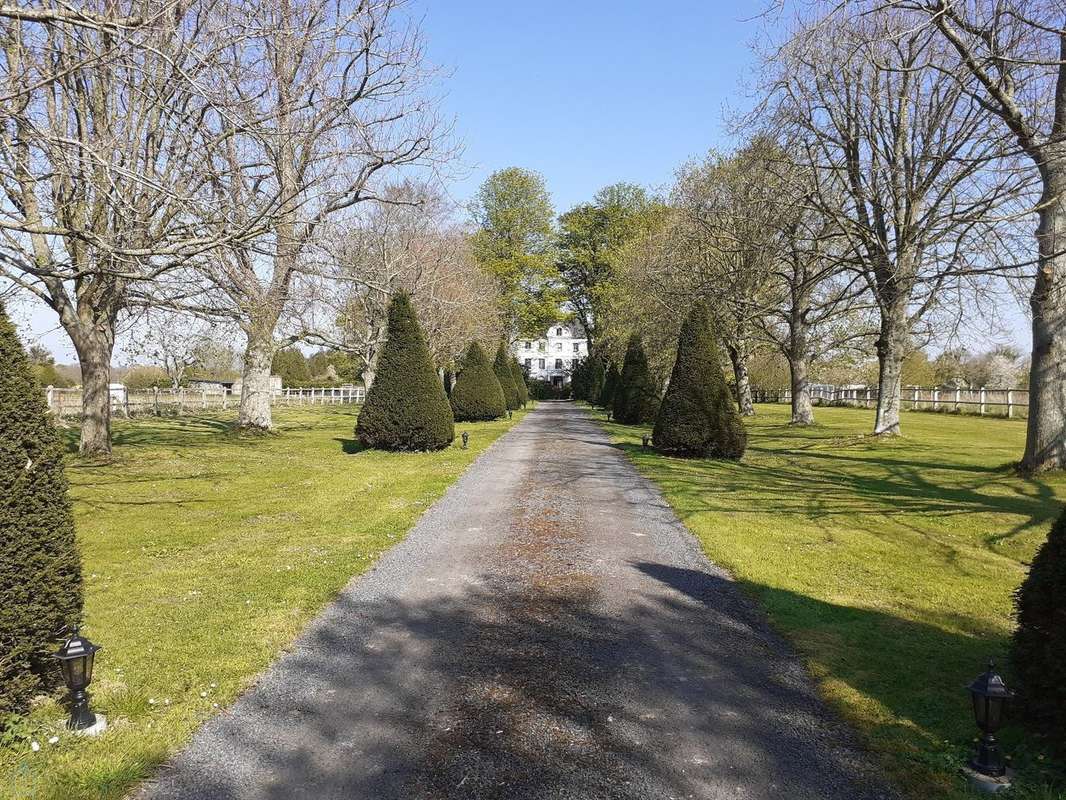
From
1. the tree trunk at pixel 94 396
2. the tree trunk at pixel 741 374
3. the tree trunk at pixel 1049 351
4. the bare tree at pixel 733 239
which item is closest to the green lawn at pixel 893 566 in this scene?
the tree trunk at pixel 1049 351

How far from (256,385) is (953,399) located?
3362 centimetres

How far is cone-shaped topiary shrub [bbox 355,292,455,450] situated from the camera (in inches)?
683

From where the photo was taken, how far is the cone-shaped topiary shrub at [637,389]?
27.9m

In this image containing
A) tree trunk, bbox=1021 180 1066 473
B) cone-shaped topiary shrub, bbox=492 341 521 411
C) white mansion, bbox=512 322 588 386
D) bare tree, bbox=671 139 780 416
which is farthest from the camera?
white mansion, bbox=512 322 588 386

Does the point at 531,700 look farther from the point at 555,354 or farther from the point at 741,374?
the point at 555,354

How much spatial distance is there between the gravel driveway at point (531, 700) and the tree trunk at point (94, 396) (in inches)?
463

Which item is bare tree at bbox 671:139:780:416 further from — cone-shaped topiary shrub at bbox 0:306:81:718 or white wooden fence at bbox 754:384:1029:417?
cone-shaped topiary shrub at bbox 0:306:81:718

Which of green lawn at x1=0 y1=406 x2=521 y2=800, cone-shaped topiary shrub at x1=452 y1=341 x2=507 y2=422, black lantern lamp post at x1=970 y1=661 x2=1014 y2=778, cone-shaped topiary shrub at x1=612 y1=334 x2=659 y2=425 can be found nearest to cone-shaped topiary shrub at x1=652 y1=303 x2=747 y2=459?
green lawn at x1=0 y1=406 x2=521 y2=800

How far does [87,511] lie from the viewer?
10227mm

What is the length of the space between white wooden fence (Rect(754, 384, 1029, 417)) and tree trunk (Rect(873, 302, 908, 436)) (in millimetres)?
7343

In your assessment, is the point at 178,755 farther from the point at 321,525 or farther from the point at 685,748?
the point at 321,525

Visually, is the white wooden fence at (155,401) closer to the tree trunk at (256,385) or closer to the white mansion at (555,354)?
the tree trunk at (256,385)

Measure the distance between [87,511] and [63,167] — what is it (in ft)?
17.1

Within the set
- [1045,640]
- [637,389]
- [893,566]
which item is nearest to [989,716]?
[1045,640]
